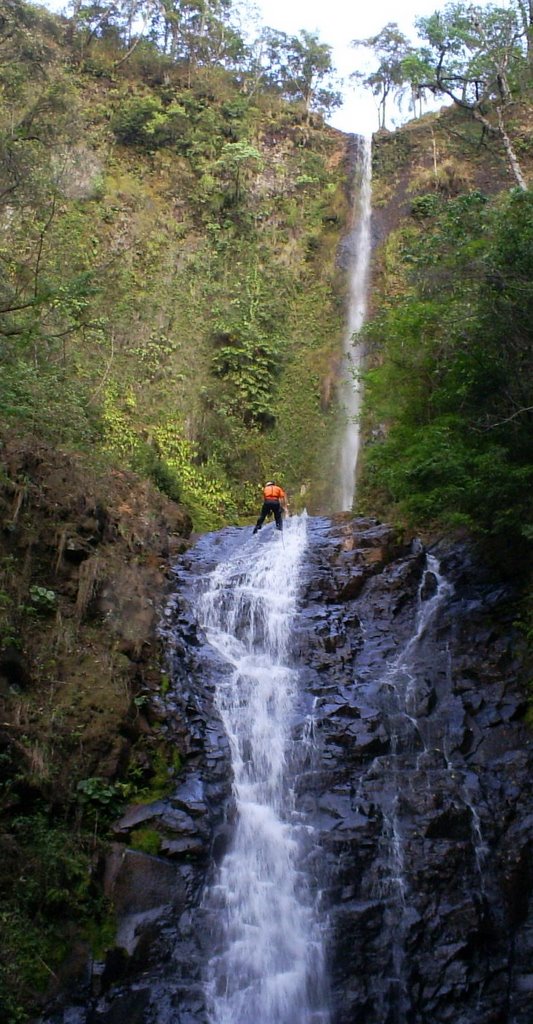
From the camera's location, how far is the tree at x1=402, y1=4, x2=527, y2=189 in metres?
17.5

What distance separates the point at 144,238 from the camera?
24.2 m

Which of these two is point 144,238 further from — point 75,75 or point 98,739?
point 98,739

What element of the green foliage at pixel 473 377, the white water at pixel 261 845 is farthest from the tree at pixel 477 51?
the white water at pixel 261 845

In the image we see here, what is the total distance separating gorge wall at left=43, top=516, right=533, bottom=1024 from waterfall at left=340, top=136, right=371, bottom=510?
901 centimetres

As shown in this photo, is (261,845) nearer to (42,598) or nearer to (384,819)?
(384,819)

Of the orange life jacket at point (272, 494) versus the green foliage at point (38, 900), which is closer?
the green foliage at point (38, 900)

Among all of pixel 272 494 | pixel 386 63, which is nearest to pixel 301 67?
pixel 386 63

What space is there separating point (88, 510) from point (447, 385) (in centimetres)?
619

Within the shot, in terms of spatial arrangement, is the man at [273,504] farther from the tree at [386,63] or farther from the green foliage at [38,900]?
the tree at [386,63]

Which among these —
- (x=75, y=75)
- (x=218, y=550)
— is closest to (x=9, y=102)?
(x=218, y=550)

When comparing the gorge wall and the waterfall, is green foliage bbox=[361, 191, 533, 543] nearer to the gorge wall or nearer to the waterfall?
the gorge wall

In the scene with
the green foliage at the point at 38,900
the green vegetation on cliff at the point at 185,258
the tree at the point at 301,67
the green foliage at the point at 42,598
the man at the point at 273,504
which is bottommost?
the green foliage at the point at 38,900

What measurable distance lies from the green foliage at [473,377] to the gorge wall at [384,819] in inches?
75.4

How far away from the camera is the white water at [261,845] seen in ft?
23.8
